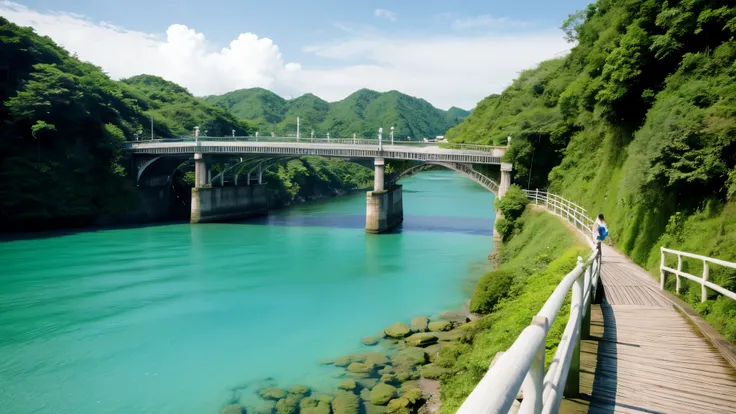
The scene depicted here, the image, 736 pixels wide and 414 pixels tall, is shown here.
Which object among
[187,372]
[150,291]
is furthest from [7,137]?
[187,372]

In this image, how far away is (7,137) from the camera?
43906 mm

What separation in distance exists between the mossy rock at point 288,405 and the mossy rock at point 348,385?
1224mm

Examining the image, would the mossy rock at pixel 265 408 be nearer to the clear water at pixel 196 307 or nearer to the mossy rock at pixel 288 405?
the mossy rock at pixel 288 405

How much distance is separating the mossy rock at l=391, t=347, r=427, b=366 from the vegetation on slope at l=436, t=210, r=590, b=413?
61 cm

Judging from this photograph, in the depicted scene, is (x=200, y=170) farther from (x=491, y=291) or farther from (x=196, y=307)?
(x=491, y=291)

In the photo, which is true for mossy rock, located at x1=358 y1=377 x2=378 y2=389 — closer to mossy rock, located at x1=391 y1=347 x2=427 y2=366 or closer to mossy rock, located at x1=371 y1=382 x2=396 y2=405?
mossy rock, located at x1=371 y1=382 x2=396 y2=405

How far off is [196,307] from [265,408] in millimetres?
12168

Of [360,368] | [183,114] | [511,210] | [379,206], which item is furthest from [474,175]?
[183,114]

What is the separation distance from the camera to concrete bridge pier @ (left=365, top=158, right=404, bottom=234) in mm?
47219

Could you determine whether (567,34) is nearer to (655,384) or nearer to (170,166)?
(170,166)

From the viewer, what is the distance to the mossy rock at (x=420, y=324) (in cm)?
1864

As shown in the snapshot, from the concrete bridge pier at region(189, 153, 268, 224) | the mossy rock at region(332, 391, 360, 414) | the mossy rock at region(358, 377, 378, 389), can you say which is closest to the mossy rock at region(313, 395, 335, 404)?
the mossy rock at region(332, 391, 360, 414)

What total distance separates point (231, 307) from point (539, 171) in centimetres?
2838

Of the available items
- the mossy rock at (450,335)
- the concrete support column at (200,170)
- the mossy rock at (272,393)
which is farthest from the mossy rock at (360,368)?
the concrete support column at (200,170)
